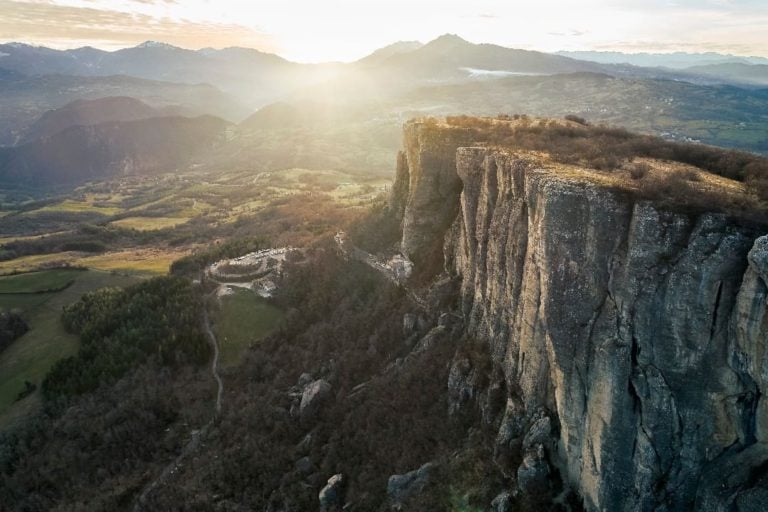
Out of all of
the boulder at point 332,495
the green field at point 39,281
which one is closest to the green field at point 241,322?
the boulder at point 332,495

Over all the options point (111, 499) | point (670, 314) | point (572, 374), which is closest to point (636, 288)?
point (670, 314)

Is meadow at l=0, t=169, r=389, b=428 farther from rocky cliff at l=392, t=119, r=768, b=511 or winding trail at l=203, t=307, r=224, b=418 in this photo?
rocky cliff at l=392, t=119, r=768, b=511

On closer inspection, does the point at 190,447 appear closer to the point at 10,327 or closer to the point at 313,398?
the point at 313,398

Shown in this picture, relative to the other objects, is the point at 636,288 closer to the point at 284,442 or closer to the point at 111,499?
the point at 284,442

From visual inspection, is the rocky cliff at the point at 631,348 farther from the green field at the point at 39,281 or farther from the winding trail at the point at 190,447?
the green field at the point at 39,281

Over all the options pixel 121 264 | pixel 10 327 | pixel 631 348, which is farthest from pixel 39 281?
pixel 631 348
